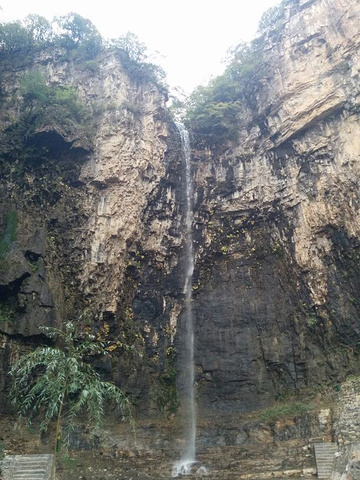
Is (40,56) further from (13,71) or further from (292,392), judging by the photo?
(292,392)

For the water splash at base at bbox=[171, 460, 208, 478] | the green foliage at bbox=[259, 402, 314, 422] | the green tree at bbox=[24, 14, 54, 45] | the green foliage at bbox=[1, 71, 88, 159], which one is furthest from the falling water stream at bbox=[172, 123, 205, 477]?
the green tree at bbox=[24, 14, 54, 45]

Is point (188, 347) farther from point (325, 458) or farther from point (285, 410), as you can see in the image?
point (325, 458)

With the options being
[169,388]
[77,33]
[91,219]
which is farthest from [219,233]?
[77,33]

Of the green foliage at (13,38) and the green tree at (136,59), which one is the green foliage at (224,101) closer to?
the green tree at (136,59)

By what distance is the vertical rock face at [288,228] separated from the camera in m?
15.5

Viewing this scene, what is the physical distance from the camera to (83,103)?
64.9 ft

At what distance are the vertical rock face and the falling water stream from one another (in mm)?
405

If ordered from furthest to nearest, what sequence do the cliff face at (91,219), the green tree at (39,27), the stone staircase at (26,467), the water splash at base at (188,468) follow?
the green tree at (39,27), the cliff face at (91,219), the water splash at base at (188,468), the stone staircase at (26,467)


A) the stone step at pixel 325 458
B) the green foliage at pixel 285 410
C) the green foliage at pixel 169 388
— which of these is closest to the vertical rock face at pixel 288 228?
the green foliage at pixel 285 410

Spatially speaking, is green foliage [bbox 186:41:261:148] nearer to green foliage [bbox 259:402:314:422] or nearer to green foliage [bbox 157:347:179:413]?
green foliage [bbox 157:347:179:413]

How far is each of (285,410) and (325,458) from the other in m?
2.53

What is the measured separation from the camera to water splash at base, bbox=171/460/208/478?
41.1 ft

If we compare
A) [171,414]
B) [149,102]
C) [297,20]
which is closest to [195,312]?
[171,414]

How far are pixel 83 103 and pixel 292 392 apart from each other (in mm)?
16017
